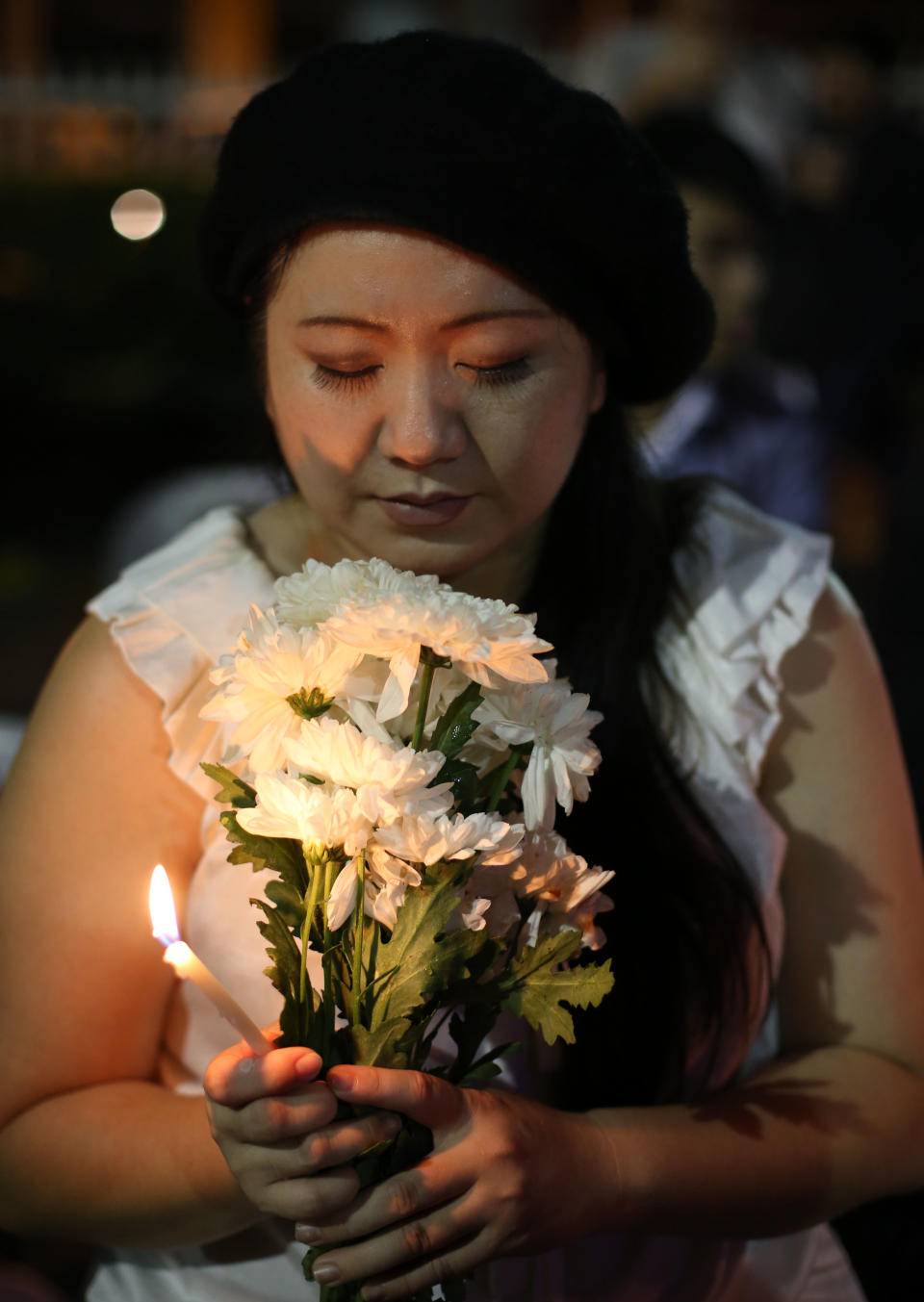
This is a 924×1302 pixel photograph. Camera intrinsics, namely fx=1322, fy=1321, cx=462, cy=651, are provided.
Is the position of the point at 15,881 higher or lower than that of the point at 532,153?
lower

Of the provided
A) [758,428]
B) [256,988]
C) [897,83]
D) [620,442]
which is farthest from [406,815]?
[897,83]

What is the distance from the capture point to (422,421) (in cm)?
122

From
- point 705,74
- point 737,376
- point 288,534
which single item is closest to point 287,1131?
point 288,534

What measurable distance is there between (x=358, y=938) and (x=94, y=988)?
0.49m

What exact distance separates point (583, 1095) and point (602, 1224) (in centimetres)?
18

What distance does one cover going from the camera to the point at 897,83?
30.5 ft

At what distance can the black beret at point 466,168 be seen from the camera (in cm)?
119

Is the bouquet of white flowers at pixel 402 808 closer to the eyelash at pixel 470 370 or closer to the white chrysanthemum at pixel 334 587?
the white chrysanthemum at pixel 334 587

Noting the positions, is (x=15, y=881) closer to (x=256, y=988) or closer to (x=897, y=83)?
(x=256, y=988)

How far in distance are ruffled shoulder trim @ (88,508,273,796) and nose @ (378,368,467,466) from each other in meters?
0.33

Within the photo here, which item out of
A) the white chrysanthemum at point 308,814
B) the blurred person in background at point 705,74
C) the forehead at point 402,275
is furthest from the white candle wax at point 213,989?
the blurred person in background at point 705,74

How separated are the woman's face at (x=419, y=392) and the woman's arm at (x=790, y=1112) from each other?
20.0 inches

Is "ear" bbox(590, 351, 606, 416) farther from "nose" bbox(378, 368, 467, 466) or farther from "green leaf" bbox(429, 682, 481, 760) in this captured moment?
"green leaf" bbox(429, 682, 481, 760)

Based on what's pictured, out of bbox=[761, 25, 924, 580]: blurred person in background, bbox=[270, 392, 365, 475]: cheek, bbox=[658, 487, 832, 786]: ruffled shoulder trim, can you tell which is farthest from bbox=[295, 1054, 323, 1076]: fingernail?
bbox=[761, 25, 924, 580]: blurred person in background
